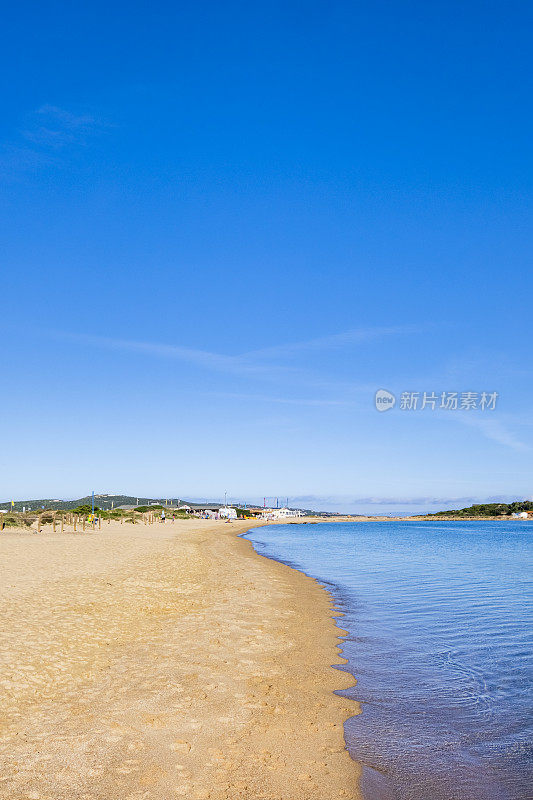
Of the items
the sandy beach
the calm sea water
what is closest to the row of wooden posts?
the sandy beach

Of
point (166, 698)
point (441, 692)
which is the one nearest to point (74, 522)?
point (166, 698)

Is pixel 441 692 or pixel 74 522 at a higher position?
pixel 441 692

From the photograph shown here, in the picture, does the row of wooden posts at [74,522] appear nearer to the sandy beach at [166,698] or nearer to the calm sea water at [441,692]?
the sandy beach at [166,698]

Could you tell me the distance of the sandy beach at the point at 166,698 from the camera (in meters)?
6.59

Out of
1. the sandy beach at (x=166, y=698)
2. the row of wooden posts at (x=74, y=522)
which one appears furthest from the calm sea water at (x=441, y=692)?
the row of wooden posts at (x=74, y=522)

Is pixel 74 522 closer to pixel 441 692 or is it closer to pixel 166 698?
pixel 166 698

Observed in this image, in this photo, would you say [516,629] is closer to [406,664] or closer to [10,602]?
[406,664]

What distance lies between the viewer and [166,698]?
30.5 ft

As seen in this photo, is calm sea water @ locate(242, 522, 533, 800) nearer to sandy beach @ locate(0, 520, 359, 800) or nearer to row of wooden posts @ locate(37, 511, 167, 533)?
sandy beach @ locate(0, 520, 359, 800)

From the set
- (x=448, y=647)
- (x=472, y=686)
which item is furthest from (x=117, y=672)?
(x=448, y=647)

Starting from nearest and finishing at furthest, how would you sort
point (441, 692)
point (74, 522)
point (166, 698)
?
1. point (166, 698)
2. point (441, 692)
3. point (74, 522)

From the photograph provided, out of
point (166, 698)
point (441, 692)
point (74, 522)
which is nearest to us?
point (166, 698)

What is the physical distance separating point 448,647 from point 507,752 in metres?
6.36

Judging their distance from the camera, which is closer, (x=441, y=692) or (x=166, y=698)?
(x=166, y=698)
